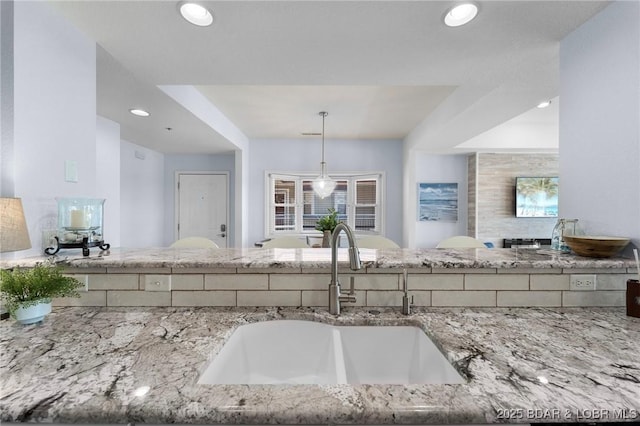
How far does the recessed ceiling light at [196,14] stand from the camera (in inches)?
60.2

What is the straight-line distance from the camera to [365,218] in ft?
17.4

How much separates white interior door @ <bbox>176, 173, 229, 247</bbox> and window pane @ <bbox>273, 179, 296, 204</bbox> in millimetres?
944

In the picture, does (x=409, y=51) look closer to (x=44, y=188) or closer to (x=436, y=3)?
(x=436, y=3)

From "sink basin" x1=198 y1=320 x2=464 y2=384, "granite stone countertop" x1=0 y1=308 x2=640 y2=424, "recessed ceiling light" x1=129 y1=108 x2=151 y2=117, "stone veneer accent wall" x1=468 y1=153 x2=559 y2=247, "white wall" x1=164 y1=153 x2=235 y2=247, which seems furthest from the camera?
"white wall" x1=164 y1=153 x2=235 y2=247

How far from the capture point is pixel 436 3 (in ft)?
5.02

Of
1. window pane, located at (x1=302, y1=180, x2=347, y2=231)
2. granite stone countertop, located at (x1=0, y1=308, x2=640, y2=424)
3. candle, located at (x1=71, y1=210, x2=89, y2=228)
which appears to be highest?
window pane, located at (x1=302, y1=180, x2=347, y2=231)

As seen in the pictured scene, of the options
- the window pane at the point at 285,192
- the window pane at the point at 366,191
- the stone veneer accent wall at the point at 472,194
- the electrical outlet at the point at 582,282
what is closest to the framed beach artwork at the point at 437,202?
the stone veneer accent wall at the point at 472,194

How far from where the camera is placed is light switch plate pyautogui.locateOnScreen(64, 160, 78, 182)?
169 centimetres

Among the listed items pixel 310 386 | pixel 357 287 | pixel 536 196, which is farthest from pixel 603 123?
pixel 536 196

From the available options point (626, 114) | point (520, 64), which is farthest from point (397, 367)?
point (520, 64)

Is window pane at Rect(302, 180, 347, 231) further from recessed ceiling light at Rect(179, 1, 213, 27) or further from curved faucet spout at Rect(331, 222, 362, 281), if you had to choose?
curved faucet spout at Rect(331, 222, 362, 281)

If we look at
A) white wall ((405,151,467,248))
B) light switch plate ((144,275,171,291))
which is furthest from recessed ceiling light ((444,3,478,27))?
white wall ((405,151,467,248))

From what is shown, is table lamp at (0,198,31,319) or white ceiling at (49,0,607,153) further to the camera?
white ceiling at (49,0,607,153)

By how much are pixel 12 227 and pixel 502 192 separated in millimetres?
5436
